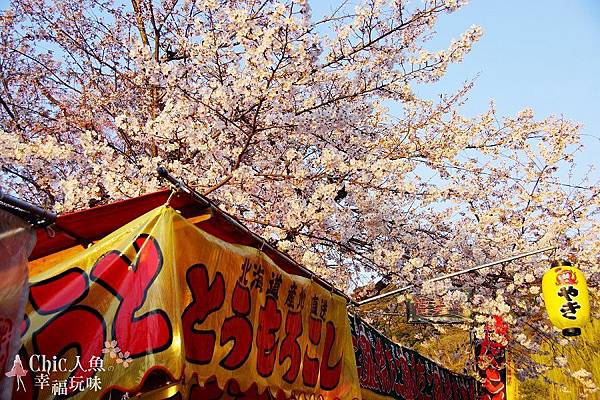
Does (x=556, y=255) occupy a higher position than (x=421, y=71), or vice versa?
(x=421, y=71)

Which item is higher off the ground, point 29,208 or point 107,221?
point 107,221

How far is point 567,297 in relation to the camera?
10.6 m

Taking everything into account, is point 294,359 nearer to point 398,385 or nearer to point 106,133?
point 398,385

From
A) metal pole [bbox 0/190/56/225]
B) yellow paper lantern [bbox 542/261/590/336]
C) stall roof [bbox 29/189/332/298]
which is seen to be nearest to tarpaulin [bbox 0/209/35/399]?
metal pole [bbox 0/190/56/225]

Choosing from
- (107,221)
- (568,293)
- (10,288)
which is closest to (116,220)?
(107,221)

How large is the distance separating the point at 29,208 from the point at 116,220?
4.36 ft

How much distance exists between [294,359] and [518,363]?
506 inches

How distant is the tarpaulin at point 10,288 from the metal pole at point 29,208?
0.06 m

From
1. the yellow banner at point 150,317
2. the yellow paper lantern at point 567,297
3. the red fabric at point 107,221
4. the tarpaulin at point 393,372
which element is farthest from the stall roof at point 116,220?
the yellow paper lantern at point 567,297

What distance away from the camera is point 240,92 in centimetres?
768

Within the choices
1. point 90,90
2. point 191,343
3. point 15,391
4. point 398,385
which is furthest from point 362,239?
point 15,391

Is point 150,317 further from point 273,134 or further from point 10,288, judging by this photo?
point 273,134

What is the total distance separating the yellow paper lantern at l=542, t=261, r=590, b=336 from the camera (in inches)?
416

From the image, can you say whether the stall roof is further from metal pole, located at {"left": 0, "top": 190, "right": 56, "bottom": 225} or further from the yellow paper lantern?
the yellow paper lantern
